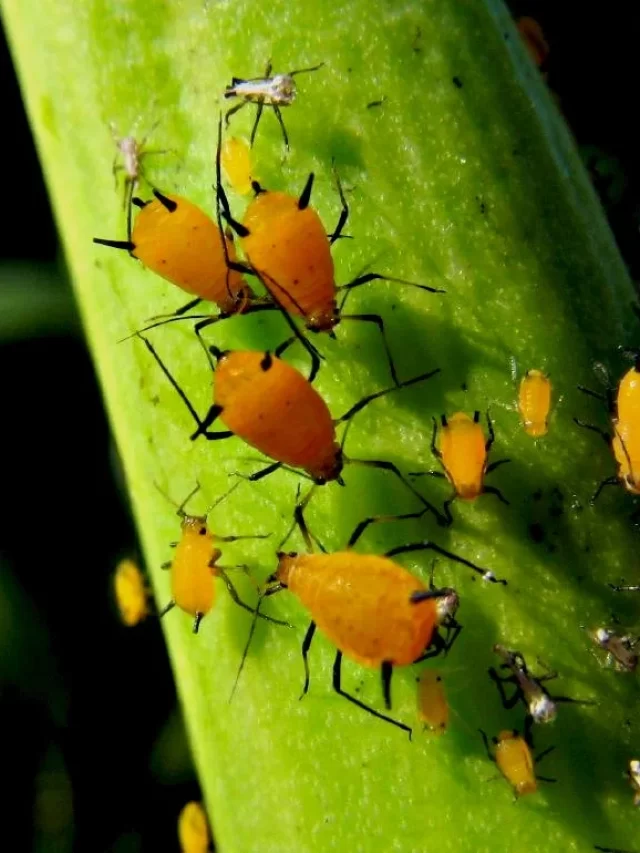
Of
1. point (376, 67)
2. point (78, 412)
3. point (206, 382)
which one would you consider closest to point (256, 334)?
point (206, 382)

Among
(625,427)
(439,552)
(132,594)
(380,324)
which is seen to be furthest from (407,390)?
(132,594)

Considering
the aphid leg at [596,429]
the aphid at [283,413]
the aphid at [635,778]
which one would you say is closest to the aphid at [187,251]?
the aphid at [283,413]

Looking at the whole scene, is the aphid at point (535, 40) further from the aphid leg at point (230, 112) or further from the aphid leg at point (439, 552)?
the aphid leg at point (439, 552)

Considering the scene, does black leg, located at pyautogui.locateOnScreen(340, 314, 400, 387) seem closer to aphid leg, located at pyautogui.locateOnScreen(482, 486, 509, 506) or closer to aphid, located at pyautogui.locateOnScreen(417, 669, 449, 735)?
aphid leg, located at pyautogui.locateOnScreen(482, 486, 509, 506)

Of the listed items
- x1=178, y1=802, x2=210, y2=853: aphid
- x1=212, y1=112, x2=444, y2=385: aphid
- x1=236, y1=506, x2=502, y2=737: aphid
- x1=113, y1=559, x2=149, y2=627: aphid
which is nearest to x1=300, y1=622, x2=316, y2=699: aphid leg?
x1=236, y1=506, x2=502, y2=737: aphid

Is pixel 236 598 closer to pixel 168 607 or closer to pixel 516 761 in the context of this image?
pixel 168 607

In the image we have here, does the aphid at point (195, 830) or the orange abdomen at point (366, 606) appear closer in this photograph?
the orange abdomen at point (366, 606)
